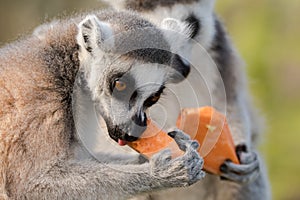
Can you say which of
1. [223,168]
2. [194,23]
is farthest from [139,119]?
[194,23]

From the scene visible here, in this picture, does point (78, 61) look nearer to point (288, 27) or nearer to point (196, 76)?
point (196, 76)

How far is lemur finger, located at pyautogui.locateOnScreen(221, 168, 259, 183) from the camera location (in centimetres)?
679

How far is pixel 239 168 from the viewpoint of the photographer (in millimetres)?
6777

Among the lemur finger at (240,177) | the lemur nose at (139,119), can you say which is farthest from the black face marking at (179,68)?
the lemur finger at (240,177)

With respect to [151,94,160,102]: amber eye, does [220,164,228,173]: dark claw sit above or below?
above

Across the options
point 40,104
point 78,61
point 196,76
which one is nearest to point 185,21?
point 196,76

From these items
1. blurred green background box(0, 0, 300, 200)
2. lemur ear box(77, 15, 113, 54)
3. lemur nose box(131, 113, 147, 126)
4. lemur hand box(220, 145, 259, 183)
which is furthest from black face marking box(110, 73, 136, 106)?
blurred green background box(0, 0, 300, 200)

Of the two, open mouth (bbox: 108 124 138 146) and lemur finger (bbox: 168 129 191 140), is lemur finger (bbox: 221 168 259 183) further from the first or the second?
open mouth (bbox: 108 124 138 146)

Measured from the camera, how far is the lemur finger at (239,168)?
6.52 m

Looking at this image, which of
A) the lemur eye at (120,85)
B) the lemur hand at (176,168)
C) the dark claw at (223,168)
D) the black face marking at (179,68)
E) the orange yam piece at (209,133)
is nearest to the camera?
the lemur hand at (176,168)

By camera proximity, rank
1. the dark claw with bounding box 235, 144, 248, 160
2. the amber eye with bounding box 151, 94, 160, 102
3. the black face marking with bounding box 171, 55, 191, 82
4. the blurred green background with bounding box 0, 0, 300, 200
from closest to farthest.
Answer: the amber eye with bounding box 151, 94, 160, 102, the black face marking with bounding box 171, 55, 191, 82, the dark claw with bounding box 235, 144, 248, 160, the blurred green background with bounding box 0, 0, 300, 200

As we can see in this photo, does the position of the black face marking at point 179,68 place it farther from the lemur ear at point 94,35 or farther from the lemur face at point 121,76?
the lemur ear at point 94,35

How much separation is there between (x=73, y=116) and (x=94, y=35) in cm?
59

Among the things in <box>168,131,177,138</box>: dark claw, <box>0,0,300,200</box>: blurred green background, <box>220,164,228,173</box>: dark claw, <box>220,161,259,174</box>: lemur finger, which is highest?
<box>0,0,300,200</box>: blurred green background
